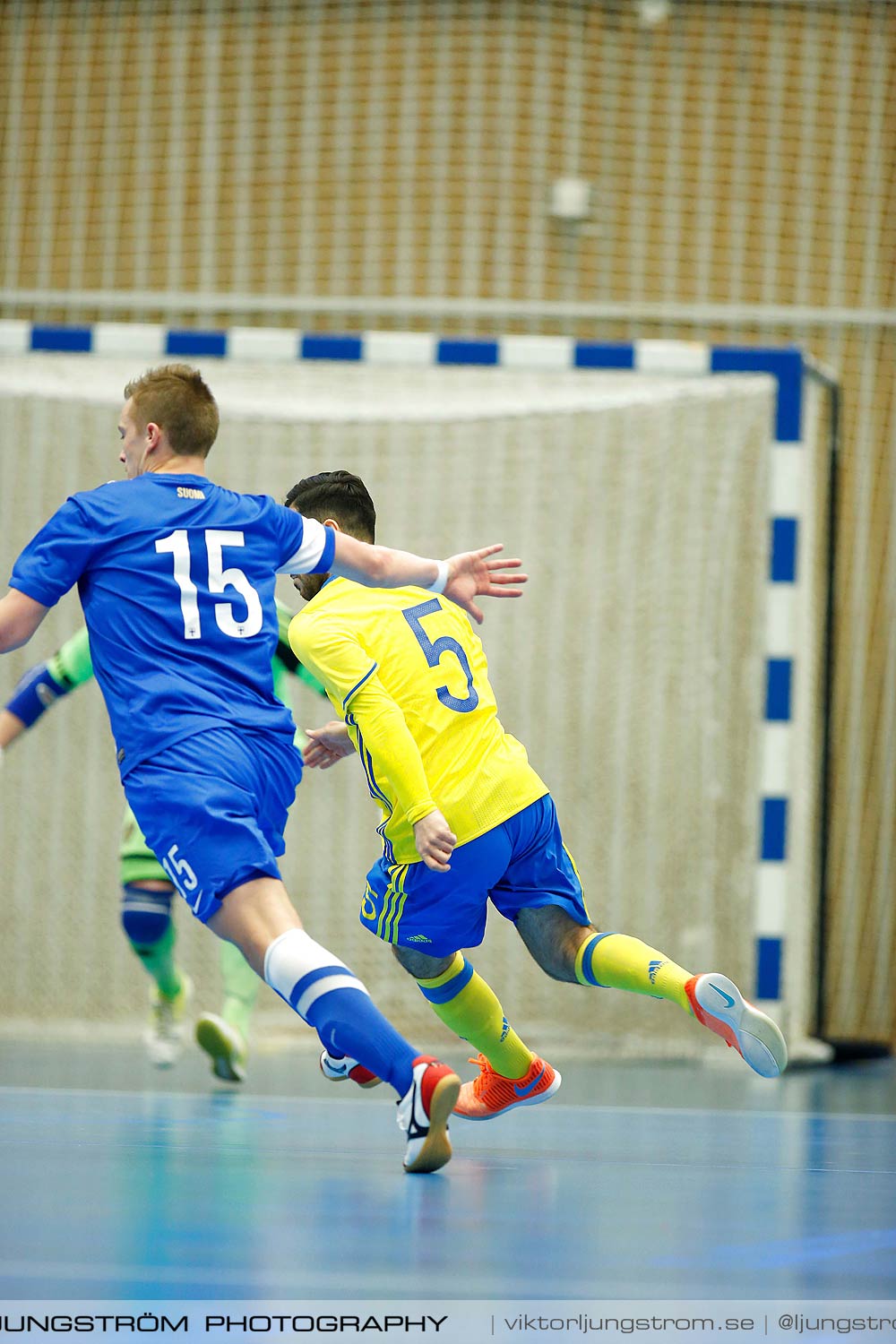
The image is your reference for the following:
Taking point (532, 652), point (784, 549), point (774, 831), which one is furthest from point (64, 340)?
point (774, 831)

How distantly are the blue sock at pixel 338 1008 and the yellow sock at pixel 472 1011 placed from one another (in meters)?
0.67

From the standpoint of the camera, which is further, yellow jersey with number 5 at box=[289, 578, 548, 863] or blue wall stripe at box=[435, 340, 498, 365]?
blue wall stripe at box=[435, 340, 498, 365]

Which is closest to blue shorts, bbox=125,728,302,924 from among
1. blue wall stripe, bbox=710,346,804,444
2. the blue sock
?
the blue sock

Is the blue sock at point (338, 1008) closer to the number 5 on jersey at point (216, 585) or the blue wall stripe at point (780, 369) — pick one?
the number 5 on jersey at point (216, 585)

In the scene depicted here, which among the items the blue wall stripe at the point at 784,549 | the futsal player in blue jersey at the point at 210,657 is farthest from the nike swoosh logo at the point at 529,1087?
the blue wall stripe at the point at 784,549

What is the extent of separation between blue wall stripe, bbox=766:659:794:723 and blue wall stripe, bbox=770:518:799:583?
316 mm

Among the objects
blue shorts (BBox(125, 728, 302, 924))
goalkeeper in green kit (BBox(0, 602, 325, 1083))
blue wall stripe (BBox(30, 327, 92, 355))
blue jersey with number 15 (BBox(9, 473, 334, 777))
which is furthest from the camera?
blue wall stripe (BBox(30, 327, 92, 355))

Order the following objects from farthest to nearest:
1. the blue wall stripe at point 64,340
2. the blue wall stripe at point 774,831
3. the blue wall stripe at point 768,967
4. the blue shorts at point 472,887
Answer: the blue wall stripe at point 64,340 → the blue wall stripe at point 774,831 → the blue wall stripe at point 768,967 → the blue shorts at point 472,887

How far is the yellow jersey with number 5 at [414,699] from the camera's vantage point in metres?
3.27

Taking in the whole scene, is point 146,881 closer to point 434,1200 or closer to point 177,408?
point 177,408

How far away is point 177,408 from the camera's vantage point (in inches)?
126

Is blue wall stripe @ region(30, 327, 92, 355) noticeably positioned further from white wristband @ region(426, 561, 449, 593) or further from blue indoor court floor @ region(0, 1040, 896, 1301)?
white wristband @ region(426, 561, 449, 593)

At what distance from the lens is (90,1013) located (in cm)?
668

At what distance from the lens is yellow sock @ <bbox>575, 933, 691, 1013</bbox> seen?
3252mm
